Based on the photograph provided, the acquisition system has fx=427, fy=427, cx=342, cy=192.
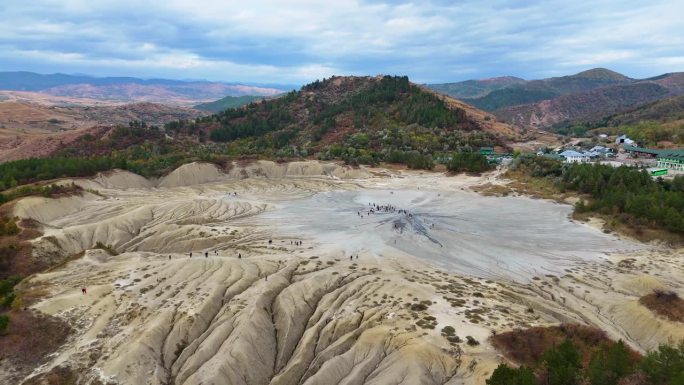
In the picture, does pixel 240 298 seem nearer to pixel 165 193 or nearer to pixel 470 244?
pixel 470 244

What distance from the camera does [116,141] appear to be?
163 metres

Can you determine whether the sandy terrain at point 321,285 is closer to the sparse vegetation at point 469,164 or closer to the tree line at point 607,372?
the tree line at point 607,372

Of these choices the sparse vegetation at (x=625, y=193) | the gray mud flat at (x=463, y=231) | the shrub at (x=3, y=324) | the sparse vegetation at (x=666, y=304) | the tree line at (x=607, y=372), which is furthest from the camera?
the sparse vegetation at (x=625, y=193)

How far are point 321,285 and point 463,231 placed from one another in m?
34.2

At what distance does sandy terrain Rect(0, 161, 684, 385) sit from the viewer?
37.2 m

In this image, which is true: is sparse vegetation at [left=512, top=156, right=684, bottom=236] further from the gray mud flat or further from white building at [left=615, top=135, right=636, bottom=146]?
white building at [left=615, top=135, right=636, bottom=146]

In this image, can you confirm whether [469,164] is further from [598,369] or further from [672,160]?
[598,369]

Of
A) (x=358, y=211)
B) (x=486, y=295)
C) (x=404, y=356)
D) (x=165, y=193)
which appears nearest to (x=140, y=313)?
(x=404, y=356)

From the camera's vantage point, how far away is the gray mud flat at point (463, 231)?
62.6 metres

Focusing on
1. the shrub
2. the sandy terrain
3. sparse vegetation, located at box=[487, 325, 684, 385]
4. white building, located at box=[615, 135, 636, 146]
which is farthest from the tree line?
white building, located at box=[615, 135, 636, 146]

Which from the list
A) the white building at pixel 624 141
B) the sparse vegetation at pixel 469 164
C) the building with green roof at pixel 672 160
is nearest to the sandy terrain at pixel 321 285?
the sparse vegetation at pixel 469 164

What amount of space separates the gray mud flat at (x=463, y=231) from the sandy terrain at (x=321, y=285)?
0.40m

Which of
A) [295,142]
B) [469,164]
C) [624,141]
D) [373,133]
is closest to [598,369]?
[469,164]

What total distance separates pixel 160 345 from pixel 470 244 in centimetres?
4782
